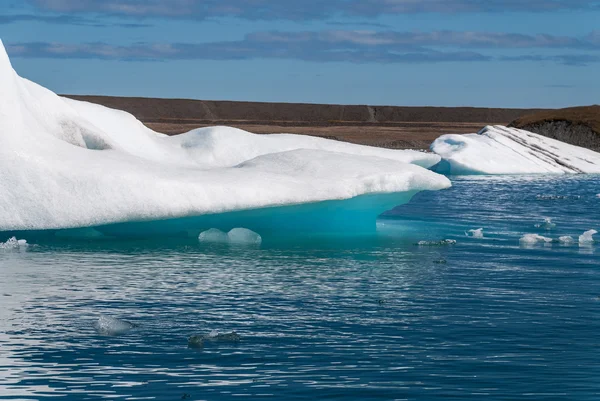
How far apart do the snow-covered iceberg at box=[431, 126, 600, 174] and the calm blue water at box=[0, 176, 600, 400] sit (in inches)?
978

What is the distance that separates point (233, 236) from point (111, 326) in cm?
718

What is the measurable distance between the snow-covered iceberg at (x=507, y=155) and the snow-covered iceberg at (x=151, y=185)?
2342 centimetres

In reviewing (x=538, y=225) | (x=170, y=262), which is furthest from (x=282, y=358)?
(x=538, y=225)

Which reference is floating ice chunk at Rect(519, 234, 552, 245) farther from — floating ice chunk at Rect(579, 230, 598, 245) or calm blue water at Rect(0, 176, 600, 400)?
floating ice chunk at Rect(579, 230, 598, 245)

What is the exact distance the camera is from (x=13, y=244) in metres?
14.3

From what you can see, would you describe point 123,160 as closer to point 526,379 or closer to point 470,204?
point 526,379

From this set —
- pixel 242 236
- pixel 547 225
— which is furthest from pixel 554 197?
pixel 242 236

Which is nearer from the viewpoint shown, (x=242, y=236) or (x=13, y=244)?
(x=13, y=244)

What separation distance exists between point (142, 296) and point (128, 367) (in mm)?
3071

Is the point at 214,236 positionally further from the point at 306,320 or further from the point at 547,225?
the point at 547,225

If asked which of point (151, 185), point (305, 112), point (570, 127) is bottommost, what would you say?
point (151, 185)

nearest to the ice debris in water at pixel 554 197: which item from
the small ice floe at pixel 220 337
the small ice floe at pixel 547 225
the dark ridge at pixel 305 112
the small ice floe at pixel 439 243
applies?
the small ice floe at pixel 547 225

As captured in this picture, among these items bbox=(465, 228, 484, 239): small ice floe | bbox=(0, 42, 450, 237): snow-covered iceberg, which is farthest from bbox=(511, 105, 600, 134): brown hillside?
Result: bbox=(0, 42, 450, 237): snow-covered iceberg

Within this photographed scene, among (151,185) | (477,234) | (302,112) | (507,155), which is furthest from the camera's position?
(302,112)
